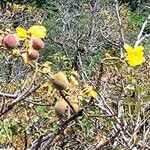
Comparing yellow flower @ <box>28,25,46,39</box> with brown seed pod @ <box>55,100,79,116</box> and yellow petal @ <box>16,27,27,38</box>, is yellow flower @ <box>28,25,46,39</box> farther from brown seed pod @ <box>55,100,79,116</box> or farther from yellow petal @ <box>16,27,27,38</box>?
brown seed pod @ <box>55,100,79,116</box>

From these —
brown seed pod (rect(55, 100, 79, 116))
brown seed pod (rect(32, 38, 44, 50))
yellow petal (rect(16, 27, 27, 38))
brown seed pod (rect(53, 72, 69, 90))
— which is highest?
yellow petal (rect(16, 27, 27, 38))

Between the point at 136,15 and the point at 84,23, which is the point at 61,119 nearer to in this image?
the point at 84,23

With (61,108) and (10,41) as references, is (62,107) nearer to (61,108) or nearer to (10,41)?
(61,108)

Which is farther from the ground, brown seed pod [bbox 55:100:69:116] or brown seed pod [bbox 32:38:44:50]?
brown seed pod [bbox 32:38:44:50]

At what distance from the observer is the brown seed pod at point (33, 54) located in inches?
33.7

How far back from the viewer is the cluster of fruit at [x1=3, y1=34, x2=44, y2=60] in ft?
2.79

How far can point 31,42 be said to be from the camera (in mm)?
864

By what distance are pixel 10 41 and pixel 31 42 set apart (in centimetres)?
4

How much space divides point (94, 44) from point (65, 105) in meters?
14.1

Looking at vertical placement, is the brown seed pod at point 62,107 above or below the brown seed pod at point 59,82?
below

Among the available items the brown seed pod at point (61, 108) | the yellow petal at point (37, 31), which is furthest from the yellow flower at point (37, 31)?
the brown seed pod at point (61, 108)

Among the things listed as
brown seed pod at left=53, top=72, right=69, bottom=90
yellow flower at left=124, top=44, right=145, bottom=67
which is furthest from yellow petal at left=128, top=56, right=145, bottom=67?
brown seed pod at left=53, top=72, right=69, bottom=90

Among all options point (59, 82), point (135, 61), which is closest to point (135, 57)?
point (135, 61)

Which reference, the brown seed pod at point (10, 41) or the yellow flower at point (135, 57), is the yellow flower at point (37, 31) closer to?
the brown seed pod at point (10, 41)
